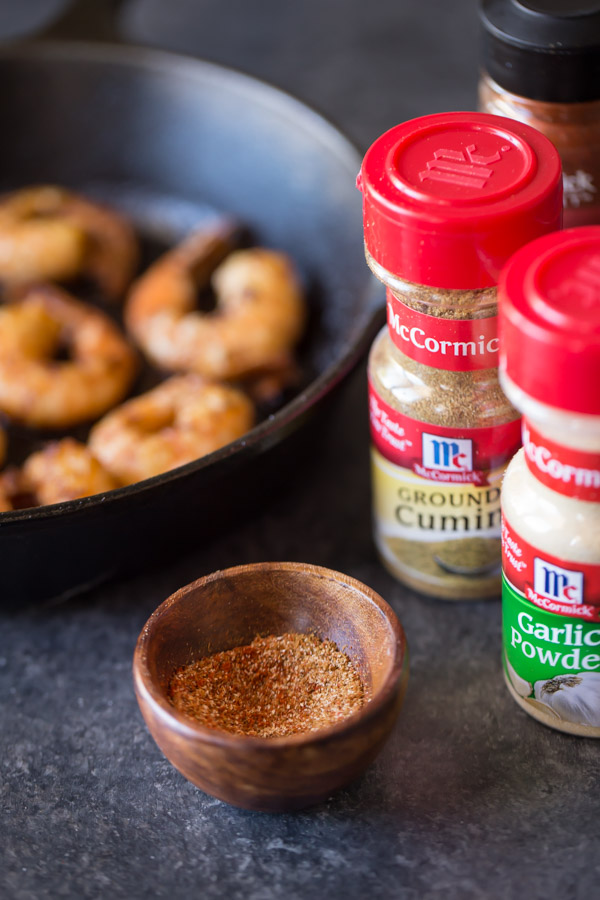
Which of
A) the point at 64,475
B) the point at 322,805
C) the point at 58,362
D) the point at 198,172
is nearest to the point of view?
the point at 322,805

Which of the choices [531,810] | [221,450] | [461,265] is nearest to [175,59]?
[221,450]

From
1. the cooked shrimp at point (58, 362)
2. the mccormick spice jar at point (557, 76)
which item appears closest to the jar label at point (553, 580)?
the mccormick spice jar at point (557, 76)

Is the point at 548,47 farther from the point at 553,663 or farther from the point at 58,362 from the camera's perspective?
the point at 58,362

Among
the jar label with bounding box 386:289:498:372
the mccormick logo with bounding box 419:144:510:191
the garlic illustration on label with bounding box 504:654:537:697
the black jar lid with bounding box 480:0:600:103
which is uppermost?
the black jar lid with bounding box 480:0:600:103

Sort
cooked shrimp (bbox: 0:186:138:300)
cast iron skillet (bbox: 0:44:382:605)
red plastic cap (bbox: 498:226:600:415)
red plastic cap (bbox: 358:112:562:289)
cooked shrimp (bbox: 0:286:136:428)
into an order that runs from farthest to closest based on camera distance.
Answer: cooked shrimp (bbox: 0:186:138:300) → cooked shrimp (bbox: 0:286:136:428) → cast iron skillet (bbox: 0:44:382:605) → red plastic cap (bbox: 358:112:562:289) → red plastic cap (bbox: 498:226:600:415)

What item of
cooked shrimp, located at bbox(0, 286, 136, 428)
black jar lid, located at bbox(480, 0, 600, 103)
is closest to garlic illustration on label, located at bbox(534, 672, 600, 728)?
black jar lid, located at bbox(480, 0, 600, 103)

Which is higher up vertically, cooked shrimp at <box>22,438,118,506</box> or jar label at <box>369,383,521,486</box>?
jar label at <box>369,383,521,486</box>

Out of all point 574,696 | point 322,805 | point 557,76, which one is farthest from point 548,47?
point 322,805

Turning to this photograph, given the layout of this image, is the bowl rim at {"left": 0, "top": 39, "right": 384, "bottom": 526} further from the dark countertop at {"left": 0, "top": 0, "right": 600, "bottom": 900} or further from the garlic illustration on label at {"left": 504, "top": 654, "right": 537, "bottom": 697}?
the garlic illustration on label at {"left": 504, "top": 654, "right": 537, "bottom": 697}
